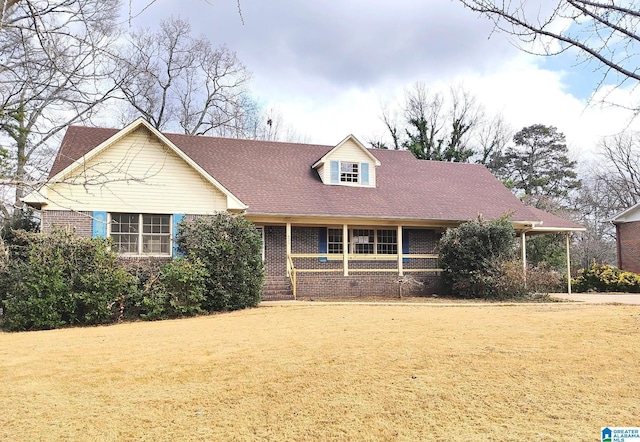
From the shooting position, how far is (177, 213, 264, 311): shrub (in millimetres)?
14273

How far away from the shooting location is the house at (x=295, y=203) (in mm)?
15797

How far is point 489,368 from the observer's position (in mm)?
6582

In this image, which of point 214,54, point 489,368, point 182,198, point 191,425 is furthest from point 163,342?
point 214,54

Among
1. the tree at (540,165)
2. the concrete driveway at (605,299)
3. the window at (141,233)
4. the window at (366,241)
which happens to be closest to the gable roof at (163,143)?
the window at (141,233)

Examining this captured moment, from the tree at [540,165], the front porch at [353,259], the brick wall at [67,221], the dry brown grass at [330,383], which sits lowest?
the dry brown grass at [330,383]

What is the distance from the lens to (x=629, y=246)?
2786 cm

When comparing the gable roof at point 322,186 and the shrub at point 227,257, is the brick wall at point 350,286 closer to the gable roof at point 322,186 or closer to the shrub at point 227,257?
the gable roof at point 322,186

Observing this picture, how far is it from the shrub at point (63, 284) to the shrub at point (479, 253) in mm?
10819

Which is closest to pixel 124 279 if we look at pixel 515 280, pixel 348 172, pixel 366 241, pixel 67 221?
pixel 67 221

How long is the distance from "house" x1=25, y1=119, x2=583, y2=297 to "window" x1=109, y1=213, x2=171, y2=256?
0.10ft

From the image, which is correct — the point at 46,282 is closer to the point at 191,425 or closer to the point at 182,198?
the point at 182,198

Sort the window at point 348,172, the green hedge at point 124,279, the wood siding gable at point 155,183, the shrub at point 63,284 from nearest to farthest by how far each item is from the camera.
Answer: the shrub at point 63,284 → the green hedge at point 124,279 → the wood siding gable at point 155,183 → the window at point 348,172

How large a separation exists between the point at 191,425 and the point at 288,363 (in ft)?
7.30

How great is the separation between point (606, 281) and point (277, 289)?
14805 millimetres
